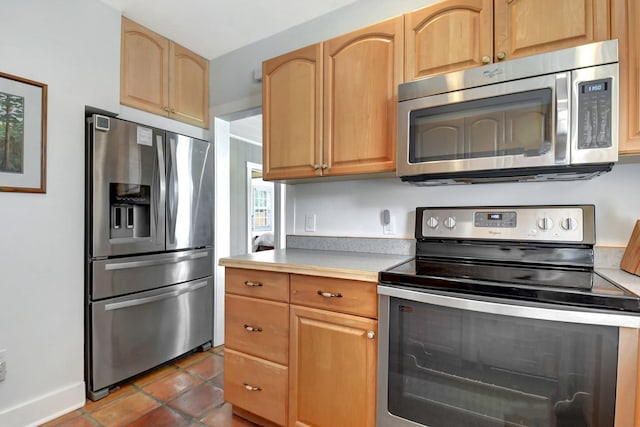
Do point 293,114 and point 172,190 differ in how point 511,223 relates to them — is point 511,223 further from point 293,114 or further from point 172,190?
point 172,190

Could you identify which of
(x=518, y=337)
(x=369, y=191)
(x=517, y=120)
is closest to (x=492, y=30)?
(x=517, y=120)

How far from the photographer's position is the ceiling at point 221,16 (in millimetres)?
1994

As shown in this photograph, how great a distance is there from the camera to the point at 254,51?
2.44m

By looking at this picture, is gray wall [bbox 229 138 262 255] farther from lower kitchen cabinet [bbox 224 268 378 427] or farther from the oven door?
the oven door

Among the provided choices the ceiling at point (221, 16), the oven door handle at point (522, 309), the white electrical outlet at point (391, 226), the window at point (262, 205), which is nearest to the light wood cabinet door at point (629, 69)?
the oven door handle at point (522, 309)

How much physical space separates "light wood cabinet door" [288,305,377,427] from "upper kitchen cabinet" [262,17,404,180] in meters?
0.78

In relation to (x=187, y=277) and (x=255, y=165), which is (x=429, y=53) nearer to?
(x=187, y=277)

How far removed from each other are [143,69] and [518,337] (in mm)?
2746

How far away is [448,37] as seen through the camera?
1.42 meters

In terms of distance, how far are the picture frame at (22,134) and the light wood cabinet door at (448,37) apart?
6.55 ft

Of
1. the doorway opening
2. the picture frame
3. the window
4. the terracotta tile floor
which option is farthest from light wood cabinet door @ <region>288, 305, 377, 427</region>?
the window

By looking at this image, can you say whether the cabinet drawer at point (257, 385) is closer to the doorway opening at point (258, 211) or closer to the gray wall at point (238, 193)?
the gray wall at point (238, 193)

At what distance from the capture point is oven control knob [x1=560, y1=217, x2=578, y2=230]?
4.55 ft

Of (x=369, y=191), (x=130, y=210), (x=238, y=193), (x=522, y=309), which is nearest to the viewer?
(x=522, y=309)
